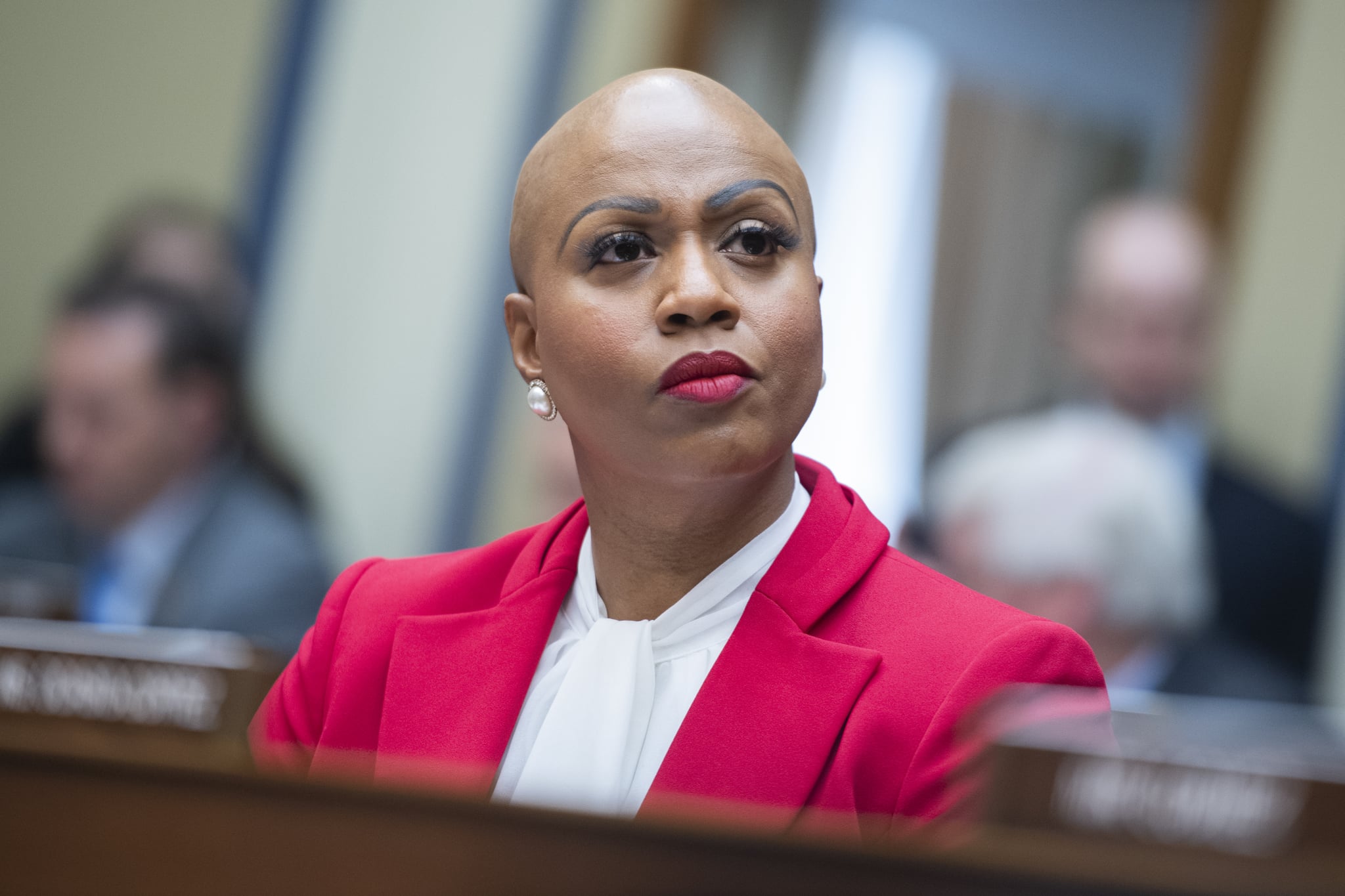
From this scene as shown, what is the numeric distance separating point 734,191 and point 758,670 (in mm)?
509

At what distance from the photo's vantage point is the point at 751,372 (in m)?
1.46

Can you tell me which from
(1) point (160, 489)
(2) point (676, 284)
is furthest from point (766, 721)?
(1) point (160, 489)

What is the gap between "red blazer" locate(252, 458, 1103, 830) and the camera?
138 cm

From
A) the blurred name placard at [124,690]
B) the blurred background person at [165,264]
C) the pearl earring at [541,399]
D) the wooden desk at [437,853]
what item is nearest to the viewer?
the wooden desk at [437,853]

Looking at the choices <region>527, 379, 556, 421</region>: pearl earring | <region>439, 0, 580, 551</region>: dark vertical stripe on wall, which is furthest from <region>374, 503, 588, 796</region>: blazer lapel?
<region>439, 0, 580, 551</region>: dark vertical stripe on wall

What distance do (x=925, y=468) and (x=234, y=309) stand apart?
8.70 feet

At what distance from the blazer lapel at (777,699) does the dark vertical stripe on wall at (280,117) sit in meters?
4.44

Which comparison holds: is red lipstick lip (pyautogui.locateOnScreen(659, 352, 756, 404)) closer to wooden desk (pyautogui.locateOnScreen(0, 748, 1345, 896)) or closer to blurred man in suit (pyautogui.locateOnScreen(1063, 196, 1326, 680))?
wooden desk (pyautogui.locateOnScreen(0, 748, 1345, 896))

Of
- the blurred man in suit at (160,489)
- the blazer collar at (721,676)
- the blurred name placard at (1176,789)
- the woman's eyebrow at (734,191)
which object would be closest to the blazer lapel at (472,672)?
the blazer collar at (721,676)

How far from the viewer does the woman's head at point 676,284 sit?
57.2 inches

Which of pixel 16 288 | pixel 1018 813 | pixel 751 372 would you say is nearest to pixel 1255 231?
pixel 751 372

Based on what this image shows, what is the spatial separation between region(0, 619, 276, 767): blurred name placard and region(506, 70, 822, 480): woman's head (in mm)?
518

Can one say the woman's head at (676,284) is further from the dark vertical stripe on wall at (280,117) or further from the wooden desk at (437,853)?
the dark vertical stripe on wall at (280,117)

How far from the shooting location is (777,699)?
1431mm
